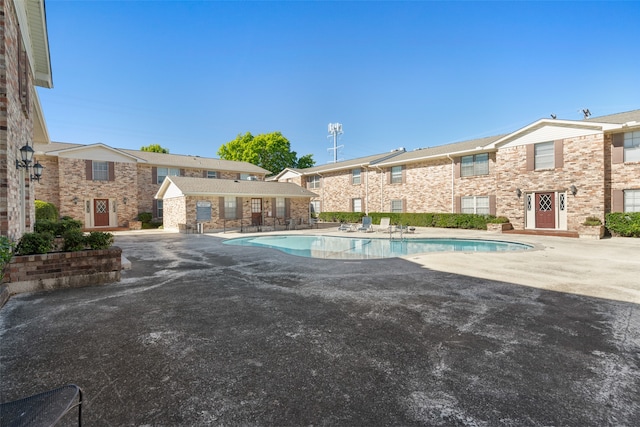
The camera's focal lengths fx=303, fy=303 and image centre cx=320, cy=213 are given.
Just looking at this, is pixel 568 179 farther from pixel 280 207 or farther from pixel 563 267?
pixel 280 207

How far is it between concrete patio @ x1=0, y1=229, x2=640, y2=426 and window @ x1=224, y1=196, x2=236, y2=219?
49.3ft

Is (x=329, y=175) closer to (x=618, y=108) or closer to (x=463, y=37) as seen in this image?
(x=463, y=37)

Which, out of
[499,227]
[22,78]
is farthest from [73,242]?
[499,227]

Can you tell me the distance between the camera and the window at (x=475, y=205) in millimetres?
19281

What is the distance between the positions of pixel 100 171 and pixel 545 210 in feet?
95.5

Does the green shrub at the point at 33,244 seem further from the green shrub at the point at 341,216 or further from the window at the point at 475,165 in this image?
the green shrub at the point at 341,216

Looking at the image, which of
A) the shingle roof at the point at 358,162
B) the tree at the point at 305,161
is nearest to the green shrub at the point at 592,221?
the shingle roof at the point at 358,162

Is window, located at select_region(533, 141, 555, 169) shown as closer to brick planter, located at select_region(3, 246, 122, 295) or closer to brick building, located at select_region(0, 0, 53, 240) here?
brick planter, located at select_region(3, 246, 122, 295)

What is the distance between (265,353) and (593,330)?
4000 mm

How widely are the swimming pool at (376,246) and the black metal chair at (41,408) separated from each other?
954 cm

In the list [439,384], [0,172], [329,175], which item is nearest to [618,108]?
[329,175]

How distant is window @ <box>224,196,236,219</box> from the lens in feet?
68.4

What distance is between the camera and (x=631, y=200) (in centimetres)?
1443

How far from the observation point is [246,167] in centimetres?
3072
